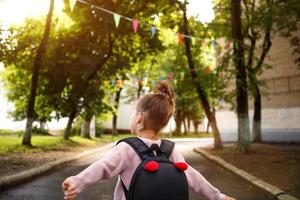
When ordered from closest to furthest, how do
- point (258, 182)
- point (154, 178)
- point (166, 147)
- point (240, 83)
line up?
1. point (154, 178)
2. point (166, 147)
3. point (258, 182)
4. point (240, 83)

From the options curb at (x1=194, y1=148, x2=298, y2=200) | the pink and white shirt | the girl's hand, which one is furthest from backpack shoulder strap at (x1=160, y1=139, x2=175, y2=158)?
curb at (x1=194, y1=148, x2=298, y2=200)

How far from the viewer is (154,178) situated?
2742 millimetres

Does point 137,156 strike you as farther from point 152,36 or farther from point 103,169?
point 152,36

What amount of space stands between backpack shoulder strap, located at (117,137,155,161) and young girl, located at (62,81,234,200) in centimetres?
2

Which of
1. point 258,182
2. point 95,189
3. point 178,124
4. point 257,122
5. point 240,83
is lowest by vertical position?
point 95,189

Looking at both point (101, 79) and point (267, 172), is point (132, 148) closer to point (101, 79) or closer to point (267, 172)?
point (267, 172)

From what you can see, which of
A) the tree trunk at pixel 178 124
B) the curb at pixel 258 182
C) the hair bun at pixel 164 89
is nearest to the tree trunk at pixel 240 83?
the curb at pixel 258 182

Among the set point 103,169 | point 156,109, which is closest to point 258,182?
point 156,109

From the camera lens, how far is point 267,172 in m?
11.3

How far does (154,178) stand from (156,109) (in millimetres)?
435

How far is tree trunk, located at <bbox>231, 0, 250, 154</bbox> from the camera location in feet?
53.3

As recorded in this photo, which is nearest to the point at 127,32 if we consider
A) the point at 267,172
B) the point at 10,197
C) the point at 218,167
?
the point at 218,167

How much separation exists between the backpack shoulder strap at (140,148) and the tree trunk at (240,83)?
44.8 ft

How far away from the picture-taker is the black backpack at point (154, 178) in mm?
2727
